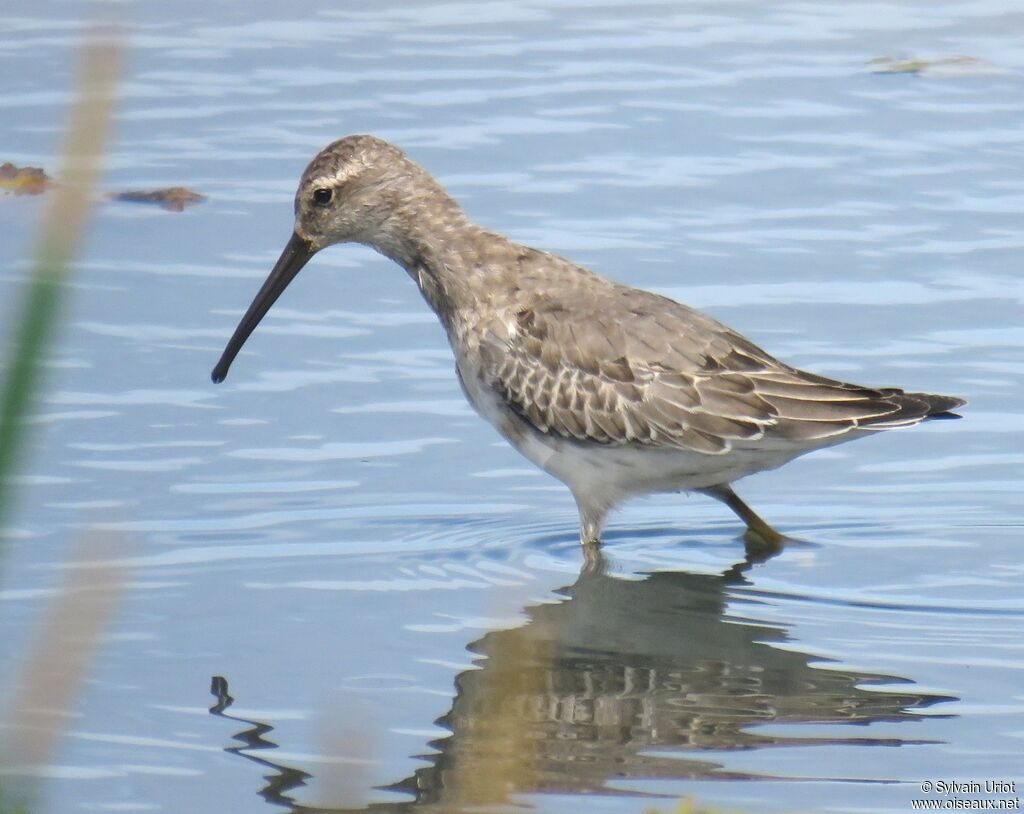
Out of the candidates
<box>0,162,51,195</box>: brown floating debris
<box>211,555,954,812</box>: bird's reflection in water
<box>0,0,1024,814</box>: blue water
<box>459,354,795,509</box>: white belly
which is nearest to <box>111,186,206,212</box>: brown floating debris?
<box>0,0,1024,814</box>: blue water

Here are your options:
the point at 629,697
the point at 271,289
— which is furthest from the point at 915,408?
the point at 271,289

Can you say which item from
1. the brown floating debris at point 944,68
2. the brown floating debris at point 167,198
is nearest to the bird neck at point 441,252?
the brown floating debris at point 167,198

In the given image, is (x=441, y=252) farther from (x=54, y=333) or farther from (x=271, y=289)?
(x=54, y=333)

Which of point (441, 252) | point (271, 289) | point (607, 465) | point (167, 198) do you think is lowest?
point (607, 465)

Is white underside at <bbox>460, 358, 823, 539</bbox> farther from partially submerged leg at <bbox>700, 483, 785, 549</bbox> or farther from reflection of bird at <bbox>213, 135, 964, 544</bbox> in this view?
partially submerged leg at <bbox>700, 483, 785, 549</bbox>

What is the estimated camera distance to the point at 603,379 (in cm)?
841

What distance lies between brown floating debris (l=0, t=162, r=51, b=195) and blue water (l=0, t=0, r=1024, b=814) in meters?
0.27

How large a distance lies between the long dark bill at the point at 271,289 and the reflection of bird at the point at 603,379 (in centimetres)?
41

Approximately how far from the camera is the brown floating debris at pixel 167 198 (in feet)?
40.2

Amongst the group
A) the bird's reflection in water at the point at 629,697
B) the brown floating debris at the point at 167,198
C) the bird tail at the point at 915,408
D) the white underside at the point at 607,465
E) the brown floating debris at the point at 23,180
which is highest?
the brown floating debris at the point at 23,180

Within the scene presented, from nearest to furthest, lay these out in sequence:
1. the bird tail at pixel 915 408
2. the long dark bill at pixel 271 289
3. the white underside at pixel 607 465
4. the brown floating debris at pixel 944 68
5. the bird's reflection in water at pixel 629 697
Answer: the bird's reflection in water at pixel 629 697
the bird tail at pixel 915 408
the white underside at pixel 607 465
the long dark bill at pixel 271 289
the brown floating debris at pixel 944 68

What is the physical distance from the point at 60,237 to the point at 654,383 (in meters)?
6.38

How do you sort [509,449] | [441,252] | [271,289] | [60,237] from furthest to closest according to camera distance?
[509,449], [271,289], [441,252], [60,237]

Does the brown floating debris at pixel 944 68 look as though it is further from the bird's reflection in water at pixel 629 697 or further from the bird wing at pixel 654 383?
the bird's reflection in water at pixel 629 697
